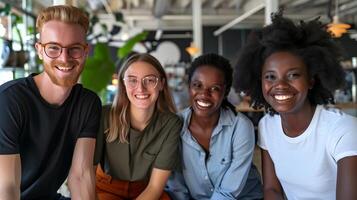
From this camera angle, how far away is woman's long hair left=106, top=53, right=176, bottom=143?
7.08ft

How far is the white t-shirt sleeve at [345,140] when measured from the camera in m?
1.68

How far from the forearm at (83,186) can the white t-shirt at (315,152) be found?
87cm

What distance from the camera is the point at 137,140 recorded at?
219cm

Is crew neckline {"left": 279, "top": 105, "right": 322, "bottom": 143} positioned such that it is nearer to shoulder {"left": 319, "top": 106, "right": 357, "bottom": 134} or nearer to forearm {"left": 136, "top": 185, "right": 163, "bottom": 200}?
shoulder {"left": 319, "top": 106, "right": 357, "bottom": 134}

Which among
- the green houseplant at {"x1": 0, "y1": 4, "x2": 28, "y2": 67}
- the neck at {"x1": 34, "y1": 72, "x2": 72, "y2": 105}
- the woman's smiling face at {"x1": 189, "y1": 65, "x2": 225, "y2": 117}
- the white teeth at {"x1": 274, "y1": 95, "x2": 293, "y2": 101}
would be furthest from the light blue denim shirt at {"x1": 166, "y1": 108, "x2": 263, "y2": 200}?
the green houseplant at {"x1": 0, "y1": 4, "x2": 28, "y2": 67}

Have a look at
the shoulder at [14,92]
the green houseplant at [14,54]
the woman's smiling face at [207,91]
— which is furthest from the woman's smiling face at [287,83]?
the green houseplant at [14,54]

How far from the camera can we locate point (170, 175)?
2.34 m

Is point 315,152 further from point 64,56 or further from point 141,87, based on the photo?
point 64,56

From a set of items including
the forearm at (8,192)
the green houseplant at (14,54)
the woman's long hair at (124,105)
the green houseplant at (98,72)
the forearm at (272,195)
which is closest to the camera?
the forearm at (8,192)

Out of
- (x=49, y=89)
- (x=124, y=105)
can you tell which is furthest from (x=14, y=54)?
(x=49, y=89)

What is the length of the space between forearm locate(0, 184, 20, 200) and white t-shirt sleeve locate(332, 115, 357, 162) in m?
1.30

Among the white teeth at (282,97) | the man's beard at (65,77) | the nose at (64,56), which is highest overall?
the nose at (64,56)

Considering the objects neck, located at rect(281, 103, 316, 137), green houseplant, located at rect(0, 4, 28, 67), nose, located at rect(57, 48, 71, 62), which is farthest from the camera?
green houseplant, located at rect(0, 4, 28, 67)

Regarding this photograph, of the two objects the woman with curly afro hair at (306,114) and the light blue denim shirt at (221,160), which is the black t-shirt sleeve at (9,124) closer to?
the light blue denim shirt at (221,160)
